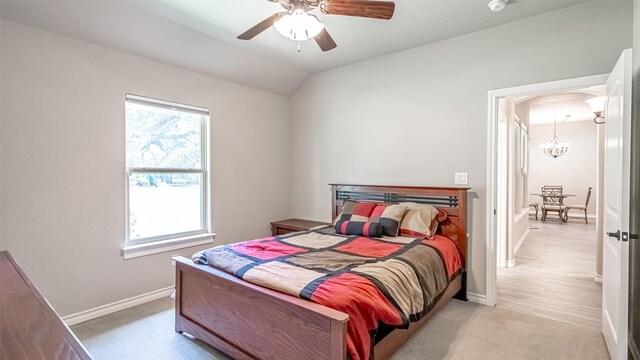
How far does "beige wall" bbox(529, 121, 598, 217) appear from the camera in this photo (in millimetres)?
8727

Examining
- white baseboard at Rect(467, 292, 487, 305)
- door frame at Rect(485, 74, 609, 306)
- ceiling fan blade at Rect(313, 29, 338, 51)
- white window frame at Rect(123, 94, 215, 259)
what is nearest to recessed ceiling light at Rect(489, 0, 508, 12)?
door frame at Rect(485, 74, 609, 306)

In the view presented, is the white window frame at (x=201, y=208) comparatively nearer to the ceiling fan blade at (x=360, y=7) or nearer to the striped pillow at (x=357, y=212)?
the striped pillow at (x=357, y=212)

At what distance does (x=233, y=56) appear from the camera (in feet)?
11.8

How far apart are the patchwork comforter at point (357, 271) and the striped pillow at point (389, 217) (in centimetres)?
10

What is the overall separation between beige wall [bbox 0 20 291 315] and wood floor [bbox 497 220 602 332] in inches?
143

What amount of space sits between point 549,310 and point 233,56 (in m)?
4.16

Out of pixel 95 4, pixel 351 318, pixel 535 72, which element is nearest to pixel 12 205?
pixel 95 4

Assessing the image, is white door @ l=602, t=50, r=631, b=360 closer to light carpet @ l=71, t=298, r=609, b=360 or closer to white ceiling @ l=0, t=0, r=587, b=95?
light carpet @ l=71, t=298, r=609, b=360

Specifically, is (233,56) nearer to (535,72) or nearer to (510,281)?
(535,72)

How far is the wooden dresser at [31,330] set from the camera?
2.50ft

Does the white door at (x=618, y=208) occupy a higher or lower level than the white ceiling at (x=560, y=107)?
lower

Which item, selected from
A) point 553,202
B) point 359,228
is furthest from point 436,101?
point 553,202

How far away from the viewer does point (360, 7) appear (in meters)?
2.04

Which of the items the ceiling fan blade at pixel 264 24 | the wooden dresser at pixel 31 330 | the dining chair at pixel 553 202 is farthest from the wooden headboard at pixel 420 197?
the dining chair at pixel 553 202
